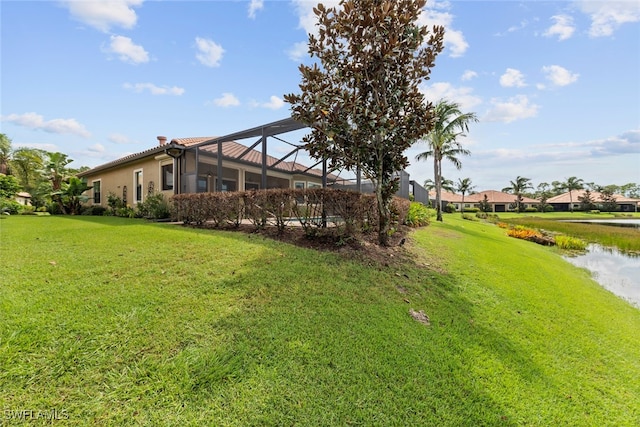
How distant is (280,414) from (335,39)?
20.8ft

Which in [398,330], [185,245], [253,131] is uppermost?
[253,131]

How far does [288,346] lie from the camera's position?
2.76 m

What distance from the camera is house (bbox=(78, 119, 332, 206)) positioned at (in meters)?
11.3

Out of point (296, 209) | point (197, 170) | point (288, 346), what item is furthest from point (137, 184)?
point (288, 346)

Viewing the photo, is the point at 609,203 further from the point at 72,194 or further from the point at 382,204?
the point at 72,194

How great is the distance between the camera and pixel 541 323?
13.3ft

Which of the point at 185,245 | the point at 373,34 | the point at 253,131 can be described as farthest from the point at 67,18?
the point at 373,34

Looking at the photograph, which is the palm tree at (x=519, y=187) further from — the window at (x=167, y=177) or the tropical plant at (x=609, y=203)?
the window at (x=167, y=177)

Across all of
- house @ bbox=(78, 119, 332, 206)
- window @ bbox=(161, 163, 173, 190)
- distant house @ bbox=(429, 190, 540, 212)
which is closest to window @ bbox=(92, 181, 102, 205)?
Answer: house @ bbox=(78, 119, 332, 206)

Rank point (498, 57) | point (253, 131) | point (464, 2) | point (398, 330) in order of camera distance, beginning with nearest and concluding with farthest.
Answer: point (398, 330), point (464, 2), point (498, 57), point (253, 131)

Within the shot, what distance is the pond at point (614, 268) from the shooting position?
7.69m

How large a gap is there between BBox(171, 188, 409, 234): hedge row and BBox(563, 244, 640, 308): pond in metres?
6.78

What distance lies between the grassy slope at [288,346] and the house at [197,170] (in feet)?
20.4

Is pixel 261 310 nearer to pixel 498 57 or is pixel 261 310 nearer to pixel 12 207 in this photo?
pixel 498 57
